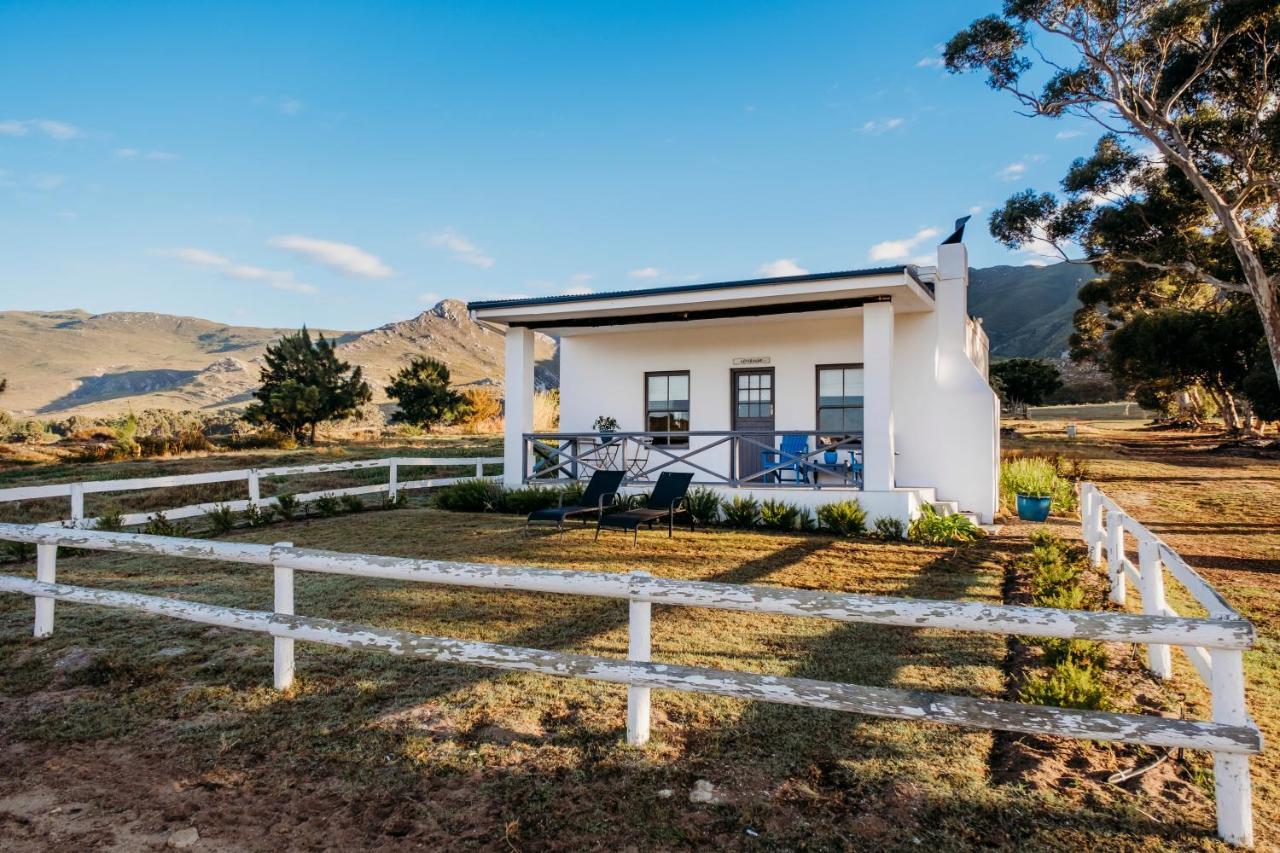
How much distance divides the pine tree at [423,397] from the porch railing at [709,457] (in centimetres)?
1554

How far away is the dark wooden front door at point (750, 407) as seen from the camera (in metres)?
13.1

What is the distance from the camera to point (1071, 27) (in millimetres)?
15523

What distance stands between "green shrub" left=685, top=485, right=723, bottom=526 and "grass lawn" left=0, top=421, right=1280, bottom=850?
481 cm

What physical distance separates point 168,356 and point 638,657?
179 metres

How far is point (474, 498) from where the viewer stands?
11945 mm

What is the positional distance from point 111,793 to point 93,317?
237047 millimetres

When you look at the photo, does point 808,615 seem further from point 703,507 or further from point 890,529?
point 703,507

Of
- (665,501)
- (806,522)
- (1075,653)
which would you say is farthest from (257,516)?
(1075,653)

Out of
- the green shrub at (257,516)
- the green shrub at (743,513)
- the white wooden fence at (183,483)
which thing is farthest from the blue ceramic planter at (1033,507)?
the green shrub at (257,516)

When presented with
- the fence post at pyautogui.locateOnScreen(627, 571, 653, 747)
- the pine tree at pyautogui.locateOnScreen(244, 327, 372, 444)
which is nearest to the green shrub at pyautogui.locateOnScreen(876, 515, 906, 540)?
the fence post at pyautogui.locateOnScreen(627, 571, 653, 747)

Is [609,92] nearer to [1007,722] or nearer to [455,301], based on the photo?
[1007,722]

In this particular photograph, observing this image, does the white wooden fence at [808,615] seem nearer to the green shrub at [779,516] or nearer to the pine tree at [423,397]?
the green shrub at [779,516]

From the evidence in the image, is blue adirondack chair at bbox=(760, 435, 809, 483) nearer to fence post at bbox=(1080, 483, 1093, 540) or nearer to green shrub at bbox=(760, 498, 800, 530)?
green shrub at bbox=(760, 498, 800, 530)

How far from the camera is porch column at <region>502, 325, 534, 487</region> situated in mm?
12500
